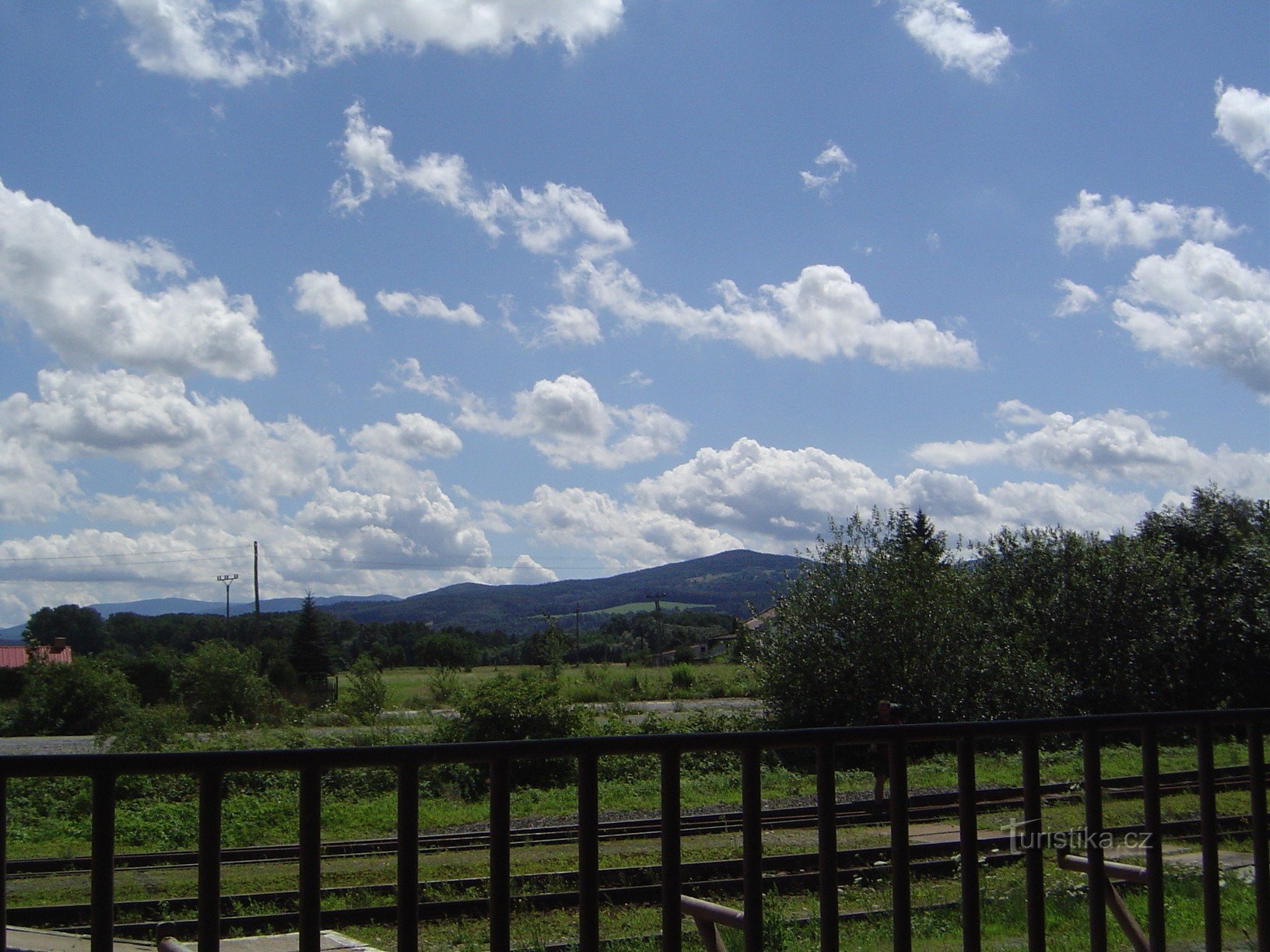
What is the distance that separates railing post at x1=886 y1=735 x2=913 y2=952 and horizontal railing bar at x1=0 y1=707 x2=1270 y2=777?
52mm

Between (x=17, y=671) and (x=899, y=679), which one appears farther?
(x=17, y=671)

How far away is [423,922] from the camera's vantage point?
810 centimetres

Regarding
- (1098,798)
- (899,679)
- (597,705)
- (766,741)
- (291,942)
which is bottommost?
(597,705)

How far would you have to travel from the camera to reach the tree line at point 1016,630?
2394cm

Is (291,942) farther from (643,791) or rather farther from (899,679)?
(899,679)

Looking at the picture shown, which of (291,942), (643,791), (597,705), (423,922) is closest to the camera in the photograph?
(291,942)

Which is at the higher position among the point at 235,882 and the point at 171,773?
the point at 171,773

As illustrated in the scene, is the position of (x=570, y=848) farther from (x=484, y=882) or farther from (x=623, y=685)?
(x=623, y=685)

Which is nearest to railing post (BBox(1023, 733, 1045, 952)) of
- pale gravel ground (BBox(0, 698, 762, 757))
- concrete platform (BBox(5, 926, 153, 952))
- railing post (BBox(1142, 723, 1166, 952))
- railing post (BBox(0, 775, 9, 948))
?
railing post (BBox(1142, 723, 1166, 952))

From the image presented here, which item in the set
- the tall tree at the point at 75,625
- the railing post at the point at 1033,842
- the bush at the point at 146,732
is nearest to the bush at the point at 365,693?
the bush at the point at 146,732

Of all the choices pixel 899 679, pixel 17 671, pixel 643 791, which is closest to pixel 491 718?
pixel 643 791

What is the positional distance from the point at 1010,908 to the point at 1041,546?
1014 inches

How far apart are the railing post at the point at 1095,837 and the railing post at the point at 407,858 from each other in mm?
1805

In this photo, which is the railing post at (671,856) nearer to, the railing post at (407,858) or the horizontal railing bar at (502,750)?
the horizontal railing bar at (502,750)
